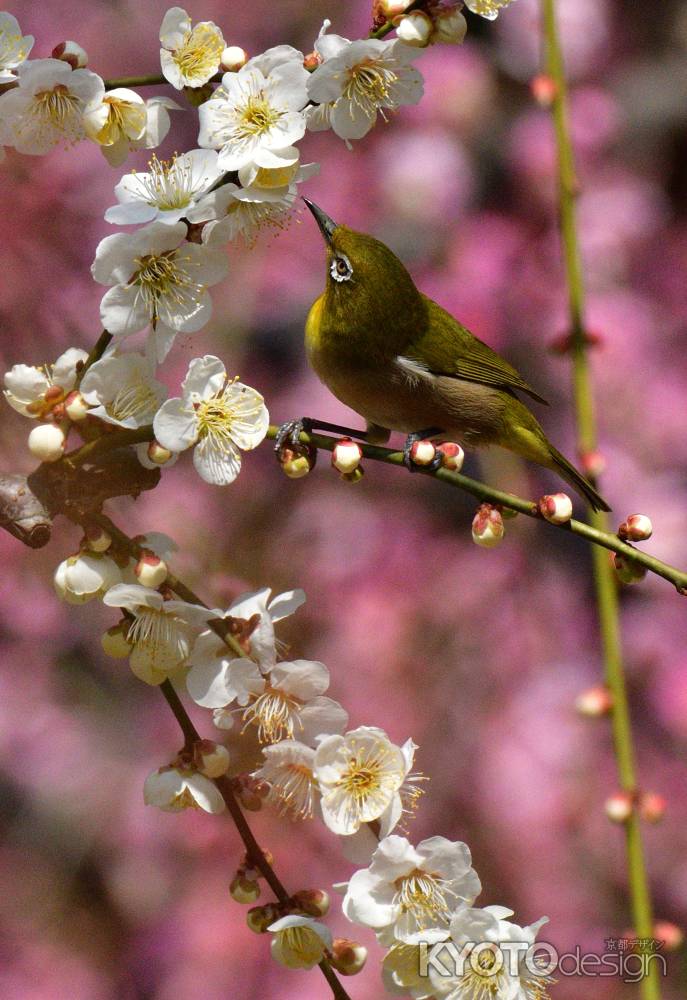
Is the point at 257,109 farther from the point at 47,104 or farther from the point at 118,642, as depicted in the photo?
the point at 118,642

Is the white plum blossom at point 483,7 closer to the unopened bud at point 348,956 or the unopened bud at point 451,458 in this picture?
the unopened bud at point 451,458

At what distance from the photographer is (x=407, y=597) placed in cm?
249

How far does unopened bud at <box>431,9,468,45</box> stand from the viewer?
0.80m

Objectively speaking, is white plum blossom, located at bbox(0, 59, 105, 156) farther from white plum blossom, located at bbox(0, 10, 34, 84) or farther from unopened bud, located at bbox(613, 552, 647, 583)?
unopened bud, located at bbox(613, 552, 647, 583)

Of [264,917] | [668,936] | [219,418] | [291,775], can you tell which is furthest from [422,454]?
[668,936]

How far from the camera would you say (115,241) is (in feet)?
2.60

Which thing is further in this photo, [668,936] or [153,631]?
[668,936]

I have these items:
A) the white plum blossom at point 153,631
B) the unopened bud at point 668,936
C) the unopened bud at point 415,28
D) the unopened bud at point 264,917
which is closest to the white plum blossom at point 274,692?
the white plum blossom at point 153,631

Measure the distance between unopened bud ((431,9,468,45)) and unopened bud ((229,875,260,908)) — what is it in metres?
0.64

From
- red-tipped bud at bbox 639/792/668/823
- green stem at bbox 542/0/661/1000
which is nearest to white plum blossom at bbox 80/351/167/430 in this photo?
green stem at bbox 542/0/661/1000

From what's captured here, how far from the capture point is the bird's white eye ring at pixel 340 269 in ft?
4.13

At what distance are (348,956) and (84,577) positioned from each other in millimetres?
346

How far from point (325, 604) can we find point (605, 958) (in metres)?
1.28

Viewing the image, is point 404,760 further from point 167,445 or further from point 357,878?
point 167,445
